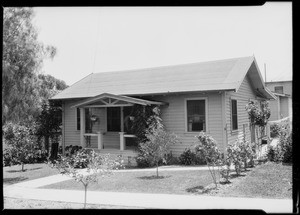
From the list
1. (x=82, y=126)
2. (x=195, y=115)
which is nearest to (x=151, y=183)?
(x=195, y=115)

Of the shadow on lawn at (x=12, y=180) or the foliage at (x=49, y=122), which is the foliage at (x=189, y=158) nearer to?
the shadow on lawn at (x=12, y=180)

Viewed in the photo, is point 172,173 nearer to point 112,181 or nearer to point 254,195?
point 112,181

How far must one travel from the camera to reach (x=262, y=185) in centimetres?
917

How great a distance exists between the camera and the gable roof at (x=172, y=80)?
14593 mm

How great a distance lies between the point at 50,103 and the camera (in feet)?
63.9

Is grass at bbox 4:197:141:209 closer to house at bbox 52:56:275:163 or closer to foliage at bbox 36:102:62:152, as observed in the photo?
house at bbox 52:56:275:163

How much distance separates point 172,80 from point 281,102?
796 inches

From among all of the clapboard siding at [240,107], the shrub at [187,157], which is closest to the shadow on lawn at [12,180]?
the shrub at [187,157]

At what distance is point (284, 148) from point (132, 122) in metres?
7.38

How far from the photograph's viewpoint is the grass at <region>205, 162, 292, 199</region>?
8.34 m

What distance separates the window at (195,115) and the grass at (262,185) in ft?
13.4

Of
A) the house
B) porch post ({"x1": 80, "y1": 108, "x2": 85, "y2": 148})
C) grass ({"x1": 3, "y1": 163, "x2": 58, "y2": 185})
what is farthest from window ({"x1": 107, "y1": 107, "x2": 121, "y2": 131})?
grass ({"x1": 3, "y1": 163, "x2": 58, "y2": 185})
